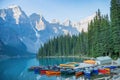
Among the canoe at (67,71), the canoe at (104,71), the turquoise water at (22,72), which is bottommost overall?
the turquoise water at (22,72)

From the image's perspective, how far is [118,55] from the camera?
76.0 metres

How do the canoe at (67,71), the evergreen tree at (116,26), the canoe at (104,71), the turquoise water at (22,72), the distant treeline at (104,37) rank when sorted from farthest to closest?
1. the distant treeline at (104,37)
2. the evergreen tree at (116,26)
3. the canoe at (67,71)
4. the turquoise water at (22,72)
5. the canoe at (104,71)

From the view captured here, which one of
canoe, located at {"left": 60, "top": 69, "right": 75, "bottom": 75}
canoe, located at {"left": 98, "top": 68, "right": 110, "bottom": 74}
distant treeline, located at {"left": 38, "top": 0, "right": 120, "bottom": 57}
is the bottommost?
canoe, located at {"left": 60, "top": 69, "right": 75, "bottom": 75}

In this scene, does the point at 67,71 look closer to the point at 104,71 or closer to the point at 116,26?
the point at 104,71

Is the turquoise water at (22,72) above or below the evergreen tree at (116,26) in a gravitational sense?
below

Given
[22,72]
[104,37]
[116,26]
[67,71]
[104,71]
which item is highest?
[116,26]

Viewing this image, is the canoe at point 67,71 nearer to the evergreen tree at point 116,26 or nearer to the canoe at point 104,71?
the canoe at point 104,71

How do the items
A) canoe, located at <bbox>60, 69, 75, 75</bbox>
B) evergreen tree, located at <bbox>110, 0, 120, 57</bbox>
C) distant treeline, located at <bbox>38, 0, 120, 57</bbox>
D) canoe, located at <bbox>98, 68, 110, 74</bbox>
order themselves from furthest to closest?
distant treeline, located at <bbox>38, 0, 120, 57</bbox>
evergreen tree, located at <bbox>110, 0, 120, 57</bbox>
canoe, located at <bbox>60, 69, 75, 75</bbox>
canoe, located at <bbox>98, 68, 110, 74</bbox>

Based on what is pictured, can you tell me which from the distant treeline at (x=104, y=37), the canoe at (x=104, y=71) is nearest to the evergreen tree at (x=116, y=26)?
the distant treeline at (x=104, y=37)

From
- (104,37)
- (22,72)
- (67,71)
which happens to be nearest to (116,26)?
(104,37)

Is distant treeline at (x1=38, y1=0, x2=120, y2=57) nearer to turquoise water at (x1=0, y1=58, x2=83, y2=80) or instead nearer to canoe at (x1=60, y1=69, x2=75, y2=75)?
turquoise water at (x1=0, y1=58, x2=83, y2=80)

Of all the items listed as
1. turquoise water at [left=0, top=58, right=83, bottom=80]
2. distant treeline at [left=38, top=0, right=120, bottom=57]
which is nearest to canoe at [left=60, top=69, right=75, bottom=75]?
turquoise water at [left=0, top=58, right=83, bottom=80]

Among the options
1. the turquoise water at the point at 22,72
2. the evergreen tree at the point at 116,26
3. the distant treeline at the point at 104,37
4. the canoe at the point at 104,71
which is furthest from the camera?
the distant treeline at the point at 104,37

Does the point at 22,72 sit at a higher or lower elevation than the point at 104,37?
lower
